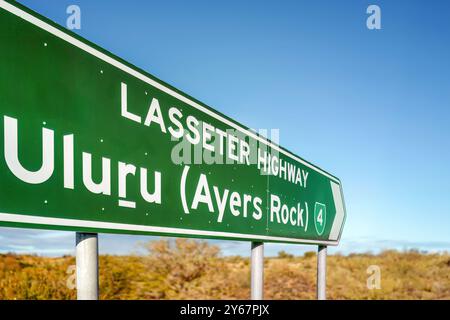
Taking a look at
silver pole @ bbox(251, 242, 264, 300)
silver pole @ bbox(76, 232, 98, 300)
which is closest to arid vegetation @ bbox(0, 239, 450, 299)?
silver pole @ bbox(251, 242, 264, 300)

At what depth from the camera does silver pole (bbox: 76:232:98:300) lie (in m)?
1.54

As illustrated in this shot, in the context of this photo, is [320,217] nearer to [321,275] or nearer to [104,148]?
[321,275]

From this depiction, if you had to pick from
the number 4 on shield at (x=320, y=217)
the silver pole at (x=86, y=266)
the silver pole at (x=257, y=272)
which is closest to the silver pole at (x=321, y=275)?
the number 4 on shield at (x=320, y=217)

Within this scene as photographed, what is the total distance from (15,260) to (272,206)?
20875 millimetres

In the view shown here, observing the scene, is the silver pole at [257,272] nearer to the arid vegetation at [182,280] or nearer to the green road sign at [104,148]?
the green road sign at [104,148]

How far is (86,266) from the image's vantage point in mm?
1542

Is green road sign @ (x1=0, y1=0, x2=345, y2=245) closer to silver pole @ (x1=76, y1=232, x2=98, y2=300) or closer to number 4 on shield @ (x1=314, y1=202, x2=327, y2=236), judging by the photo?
silver pole @ (x1=76, y1=232, x2=98, y2=300)

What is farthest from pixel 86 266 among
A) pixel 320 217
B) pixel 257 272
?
pixel 320 217

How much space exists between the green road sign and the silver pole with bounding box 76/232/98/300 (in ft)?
0.20

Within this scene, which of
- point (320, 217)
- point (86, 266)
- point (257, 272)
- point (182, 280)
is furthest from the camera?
point (182, 280)

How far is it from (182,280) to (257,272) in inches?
612

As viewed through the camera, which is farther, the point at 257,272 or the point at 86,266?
the point at 257,272
